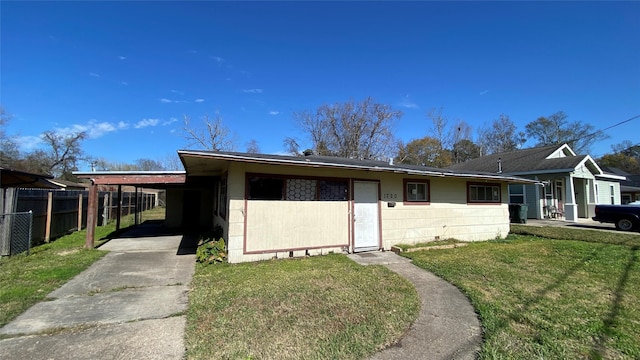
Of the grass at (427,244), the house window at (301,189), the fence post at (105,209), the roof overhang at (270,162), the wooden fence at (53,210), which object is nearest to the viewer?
the roof overhang at (270,162)

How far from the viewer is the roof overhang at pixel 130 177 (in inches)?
341

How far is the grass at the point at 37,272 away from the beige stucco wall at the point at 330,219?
3162 mm

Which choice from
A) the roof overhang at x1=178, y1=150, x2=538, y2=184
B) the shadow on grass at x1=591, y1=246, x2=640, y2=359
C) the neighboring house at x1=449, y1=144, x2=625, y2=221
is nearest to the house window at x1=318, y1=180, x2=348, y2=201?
the roof overhang at x1=178, y1=150, x2=538, y2=184

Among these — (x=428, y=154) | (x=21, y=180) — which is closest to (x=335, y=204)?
(x=21, y=180)

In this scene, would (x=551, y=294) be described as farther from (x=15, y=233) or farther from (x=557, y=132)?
(x=557, y=132)

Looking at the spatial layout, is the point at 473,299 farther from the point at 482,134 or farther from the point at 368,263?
the point at 482,134

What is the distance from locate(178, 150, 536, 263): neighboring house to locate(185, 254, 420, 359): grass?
3.80 ft

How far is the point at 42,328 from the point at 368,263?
5.63 metres

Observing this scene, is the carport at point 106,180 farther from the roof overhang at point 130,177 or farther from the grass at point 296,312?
the grass at point 296,312

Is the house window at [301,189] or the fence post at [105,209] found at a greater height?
the house window at [301,189]

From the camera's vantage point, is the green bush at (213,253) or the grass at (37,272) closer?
the grass at (37,272)

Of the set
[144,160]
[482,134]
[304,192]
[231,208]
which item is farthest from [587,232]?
[144,160]

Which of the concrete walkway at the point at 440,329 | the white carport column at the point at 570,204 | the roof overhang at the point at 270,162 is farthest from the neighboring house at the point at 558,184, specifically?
the concrete walkway at the point at 440,329

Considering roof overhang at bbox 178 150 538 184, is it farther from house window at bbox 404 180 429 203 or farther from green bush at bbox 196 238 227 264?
green bush at bbox 196 238 227 264
